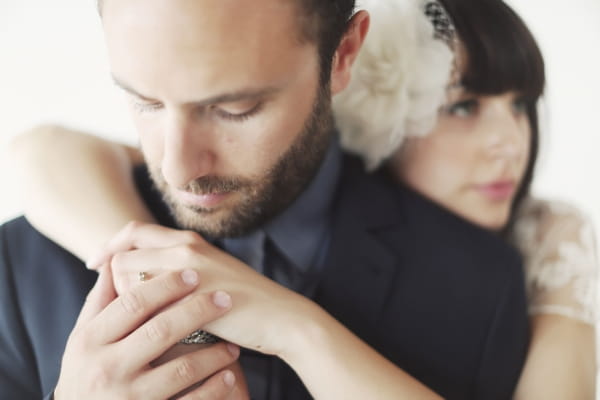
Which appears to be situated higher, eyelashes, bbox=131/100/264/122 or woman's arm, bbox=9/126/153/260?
eyelashes, bbox=131/100/264/122

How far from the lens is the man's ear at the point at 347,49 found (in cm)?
112

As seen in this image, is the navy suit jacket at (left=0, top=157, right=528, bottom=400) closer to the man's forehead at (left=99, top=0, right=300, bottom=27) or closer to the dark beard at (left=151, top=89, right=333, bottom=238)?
the dark beard at (left=151, top=89, right=333, bottom=238)

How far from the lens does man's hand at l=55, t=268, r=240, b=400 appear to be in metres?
0.85

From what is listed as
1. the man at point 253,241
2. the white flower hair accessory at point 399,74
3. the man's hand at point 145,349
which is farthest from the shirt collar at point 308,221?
the man's hand at point 145,349

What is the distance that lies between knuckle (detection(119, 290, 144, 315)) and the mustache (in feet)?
0.71

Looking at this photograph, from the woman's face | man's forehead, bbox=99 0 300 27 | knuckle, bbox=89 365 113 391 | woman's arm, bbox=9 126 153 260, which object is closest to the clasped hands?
knuckle, bbox=89 365 113 391

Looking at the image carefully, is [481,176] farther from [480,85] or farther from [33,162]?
[33,162]

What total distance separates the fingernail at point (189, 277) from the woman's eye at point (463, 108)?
74 cm

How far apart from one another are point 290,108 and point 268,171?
0.14m

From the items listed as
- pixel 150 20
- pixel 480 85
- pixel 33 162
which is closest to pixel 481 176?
pixel 480 85

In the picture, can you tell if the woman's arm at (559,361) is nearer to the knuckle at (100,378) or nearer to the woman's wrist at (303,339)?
the woman's wrist at (303,339)

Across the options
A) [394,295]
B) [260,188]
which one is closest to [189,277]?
[260,188]

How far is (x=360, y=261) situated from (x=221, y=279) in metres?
0.39

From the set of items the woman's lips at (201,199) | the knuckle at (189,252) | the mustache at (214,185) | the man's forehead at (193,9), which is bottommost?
the knuckle at (189,252)
